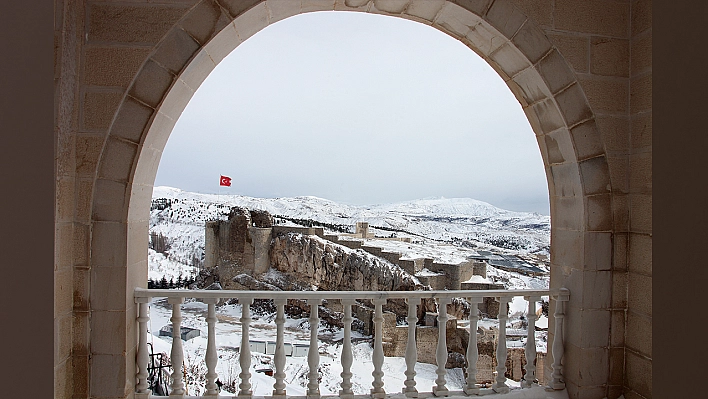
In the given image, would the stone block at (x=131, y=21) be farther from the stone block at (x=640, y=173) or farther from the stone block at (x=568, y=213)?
the stone block at (x=640, y=173)

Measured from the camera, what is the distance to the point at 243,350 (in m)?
1.79

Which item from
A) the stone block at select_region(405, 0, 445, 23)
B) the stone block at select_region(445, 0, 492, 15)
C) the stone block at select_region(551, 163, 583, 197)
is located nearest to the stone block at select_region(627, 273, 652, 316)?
the stone block at select_region(551, 163, 583, 197)

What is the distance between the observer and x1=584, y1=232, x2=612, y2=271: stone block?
6.39ft

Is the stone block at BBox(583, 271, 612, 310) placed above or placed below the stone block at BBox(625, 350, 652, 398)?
above

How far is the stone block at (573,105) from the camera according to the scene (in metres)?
1.95

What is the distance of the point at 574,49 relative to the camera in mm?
1964

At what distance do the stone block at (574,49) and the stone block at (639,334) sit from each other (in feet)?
4.22

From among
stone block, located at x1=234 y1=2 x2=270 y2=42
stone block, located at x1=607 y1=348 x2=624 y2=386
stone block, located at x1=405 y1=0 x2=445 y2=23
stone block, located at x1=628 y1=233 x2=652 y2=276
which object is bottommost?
stone block, located at x1=607 y1=348 x2=624 y2=386

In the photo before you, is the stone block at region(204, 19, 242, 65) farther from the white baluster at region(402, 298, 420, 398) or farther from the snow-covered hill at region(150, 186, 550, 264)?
the snow-covered hill at region(150, 186, 550, 264)

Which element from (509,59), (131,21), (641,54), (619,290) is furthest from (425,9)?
(619,290)

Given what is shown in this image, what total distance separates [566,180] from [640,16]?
0.90 metres

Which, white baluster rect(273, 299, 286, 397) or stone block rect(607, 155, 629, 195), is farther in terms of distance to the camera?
stone block rect(607, 155, 629, 195)

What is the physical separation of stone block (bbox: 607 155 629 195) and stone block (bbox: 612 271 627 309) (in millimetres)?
430

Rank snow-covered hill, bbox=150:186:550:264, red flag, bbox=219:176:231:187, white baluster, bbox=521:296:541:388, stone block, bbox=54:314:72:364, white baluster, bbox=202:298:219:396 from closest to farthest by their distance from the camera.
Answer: stone block, bbox=54:314:72:364
white baluster, bbox=202:298:219:396
white baluster, bbox=521:296:541:388
snow-covered hill, bbox=150:186:550:264
red flag, bbox=219:176:231:187
